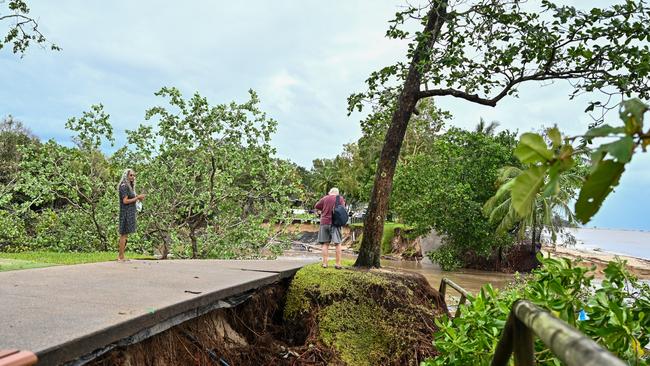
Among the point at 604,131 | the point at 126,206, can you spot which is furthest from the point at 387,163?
the point at 604,131

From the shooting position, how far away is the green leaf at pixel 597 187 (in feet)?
2.89

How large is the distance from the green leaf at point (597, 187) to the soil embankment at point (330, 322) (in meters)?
5.03

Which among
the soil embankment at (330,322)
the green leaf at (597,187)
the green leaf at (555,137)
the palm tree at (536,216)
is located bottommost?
the soil embankment at (330,322)

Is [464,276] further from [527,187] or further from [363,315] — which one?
[527,187]

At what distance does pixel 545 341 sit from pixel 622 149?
470 millimetres

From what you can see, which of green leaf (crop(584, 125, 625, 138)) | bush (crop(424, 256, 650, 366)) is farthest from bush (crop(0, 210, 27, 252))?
green leaf (crop(584, 125, 625, 138))

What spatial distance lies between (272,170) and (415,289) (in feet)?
23.5

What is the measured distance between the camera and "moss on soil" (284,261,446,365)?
7148mm

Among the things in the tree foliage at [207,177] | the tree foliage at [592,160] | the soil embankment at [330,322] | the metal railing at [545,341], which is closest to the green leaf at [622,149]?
the tree foliage at [592,160]

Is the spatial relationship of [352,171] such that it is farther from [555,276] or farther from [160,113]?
[555,276]

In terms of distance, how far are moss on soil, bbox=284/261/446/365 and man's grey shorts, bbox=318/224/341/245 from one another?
1086 millimetres

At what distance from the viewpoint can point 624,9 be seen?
784 cm

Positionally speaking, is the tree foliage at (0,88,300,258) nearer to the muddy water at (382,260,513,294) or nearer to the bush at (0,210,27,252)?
the bush at (0,210,27,252)

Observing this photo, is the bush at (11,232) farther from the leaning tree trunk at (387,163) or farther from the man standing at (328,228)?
the leaning tree trunk at (387,163)
